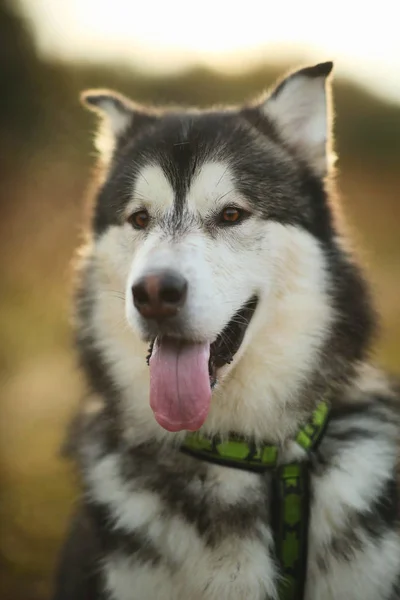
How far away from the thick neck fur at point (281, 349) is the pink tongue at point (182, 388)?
0.14 m

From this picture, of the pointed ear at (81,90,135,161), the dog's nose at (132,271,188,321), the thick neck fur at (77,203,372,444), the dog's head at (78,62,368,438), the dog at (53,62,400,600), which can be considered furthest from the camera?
the pointed ear at (81,90,135,161)

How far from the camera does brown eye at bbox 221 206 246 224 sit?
1923 mm

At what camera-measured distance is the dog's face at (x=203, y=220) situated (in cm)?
174

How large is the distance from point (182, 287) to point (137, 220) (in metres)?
0.46

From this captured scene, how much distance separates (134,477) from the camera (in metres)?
2.04

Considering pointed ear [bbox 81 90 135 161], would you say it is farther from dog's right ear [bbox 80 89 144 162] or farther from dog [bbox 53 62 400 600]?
dog [bbox 53 62 400 600]

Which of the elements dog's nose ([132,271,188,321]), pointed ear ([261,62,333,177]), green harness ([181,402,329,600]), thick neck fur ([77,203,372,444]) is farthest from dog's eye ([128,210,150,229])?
green harness ([181,402,329,600])

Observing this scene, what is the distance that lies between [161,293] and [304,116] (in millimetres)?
853

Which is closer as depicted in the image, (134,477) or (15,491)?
(134,477)

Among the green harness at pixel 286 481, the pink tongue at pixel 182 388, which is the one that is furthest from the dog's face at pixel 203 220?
the green harness at pixel 286 481

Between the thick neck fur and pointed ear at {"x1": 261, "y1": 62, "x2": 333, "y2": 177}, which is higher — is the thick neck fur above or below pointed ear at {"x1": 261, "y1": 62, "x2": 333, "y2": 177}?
below

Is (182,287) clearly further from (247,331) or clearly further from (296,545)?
(296,545)

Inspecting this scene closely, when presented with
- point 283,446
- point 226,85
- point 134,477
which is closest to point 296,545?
point 283,446

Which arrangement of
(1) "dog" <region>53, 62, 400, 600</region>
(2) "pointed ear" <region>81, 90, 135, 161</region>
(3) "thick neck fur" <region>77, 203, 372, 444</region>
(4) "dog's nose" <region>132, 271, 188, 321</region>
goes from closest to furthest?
1. (4) "dog's nose" <region>132, 271, 188, 321</region>
2. (1) "dog" <region>53, 62, 400, 600</region>
3. (3) "thick neck fur" <region>77, 203, 372, 444</region>
4. (2) "pointed ear" <region>81, 90, 135, 161</region>
